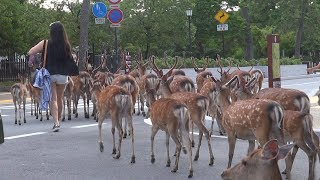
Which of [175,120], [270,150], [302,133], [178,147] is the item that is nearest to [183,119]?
[175,120]

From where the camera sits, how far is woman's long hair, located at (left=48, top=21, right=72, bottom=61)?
42.8 ft

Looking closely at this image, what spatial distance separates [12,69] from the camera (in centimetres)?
3338

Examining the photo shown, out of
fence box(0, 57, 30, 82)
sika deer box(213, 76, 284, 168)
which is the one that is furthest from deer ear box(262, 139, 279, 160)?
fence box(0, 57, 30, 82)

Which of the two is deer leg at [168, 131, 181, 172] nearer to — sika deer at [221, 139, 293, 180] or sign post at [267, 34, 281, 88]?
sika deer at [221, 139, 293, 180]

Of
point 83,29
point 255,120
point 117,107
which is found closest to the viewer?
point 255,120

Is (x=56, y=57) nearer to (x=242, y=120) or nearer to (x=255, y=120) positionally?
(x=242, y=120)

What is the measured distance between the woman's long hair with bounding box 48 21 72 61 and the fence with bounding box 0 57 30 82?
20.3 metres

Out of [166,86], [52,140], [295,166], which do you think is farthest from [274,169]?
[52,140]

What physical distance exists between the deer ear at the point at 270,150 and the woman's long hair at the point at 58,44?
8308 mm

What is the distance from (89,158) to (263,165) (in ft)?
18.4

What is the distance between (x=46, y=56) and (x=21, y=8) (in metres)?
21.8

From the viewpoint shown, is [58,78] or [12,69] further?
[12,69]

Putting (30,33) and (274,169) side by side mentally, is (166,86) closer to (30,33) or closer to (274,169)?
(274,169)

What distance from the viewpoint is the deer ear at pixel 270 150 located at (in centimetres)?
535
